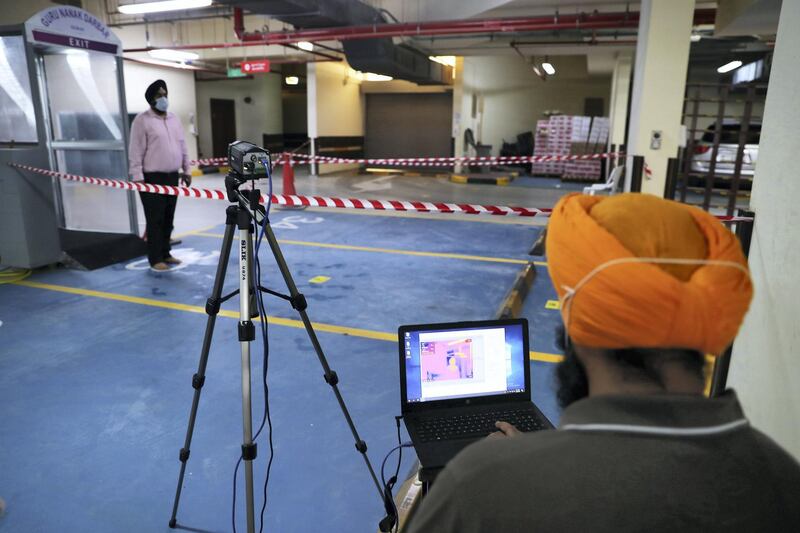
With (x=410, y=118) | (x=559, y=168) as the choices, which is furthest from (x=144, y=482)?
(x=410, y=118)

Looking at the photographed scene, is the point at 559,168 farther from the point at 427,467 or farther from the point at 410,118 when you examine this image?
the point at 427,467

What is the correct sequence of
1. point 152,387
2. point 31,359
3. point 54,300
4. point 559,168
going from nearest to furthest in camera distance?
point 152,387 → point 31,359 → point 54,300 → point 559,168

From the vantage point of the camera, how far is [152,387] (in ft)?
11.5

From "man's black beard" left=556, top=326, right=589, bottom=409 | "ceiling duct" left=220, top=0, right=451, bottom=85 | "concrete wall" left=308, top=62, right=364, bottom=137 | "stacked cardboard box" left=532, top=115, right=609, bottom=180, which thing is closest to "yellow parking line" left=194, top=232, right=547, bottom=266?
"ceiling duct" left=220, top=0, right=451, bottom=85

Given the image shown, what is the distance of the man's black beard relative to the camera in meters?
1.01

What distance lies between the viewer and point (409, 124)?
818 inches

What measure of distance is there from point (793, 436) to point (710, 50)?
45.5ft

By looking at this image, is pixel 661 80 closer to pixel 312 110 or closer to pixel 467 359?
pixel 467 359

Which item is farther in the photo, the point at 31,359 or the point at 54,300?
the point at 54,300

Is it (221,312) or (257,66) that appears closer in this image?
(221,312)

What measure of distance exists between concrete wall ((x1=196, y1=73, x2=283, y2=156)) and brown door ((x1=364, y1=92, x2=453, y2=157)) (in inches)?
136

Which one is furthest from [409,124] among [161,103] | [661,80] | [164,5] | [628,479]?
[628,479]

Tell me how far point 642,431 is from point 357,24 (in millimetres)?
11548

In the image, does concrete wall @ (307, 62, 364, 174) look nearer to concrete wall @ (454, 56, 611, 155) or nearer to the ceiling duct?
the ceiling duct
